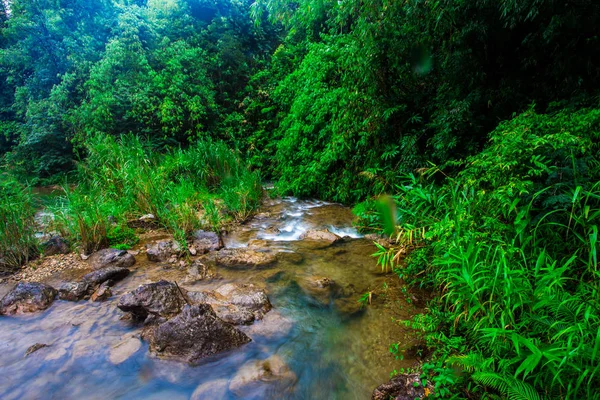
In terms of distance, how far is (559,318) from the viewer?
1856 mm

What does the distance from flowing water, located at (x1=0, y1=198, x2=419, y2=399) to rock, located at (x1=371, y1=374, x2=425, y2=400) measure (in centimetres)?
18

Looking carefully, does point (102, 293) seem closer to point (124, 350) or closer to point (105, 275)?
point (105, 275)

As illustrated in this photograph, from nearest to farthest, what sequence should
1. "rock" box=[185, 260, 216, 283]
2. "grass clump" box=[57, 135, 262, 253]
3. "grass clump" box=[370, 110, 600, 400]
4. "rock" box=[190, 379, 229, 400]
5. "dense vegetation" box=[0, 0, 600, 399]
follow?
"grass clump" box=[370, 110, 600, 400] → "dense vegetation" box=[0, 0, 600, 399] → "rock" box=[190, 379, 229, 400] → "rock" box=[185, 260, 216, 283] → "grass clump" box=[57, 135, 262, 253]

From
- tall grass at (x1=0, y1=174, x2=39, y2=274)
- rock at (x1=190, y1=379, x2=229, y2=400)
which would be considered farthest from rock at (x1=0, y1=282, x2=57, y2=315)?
rock at (x1=190, y1=379, x2=229, y2=400)

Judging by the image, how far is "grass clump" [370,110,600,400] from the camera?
5.40ft

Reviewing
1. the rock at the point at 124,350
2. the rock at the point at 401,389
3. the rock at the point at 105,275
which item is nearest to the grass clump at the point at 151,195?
the rock at the point at 105,275

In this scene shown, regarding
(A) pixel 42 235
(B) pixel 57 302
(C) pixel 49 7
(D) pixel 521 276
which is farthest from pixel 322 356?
(C) pixel 49 7

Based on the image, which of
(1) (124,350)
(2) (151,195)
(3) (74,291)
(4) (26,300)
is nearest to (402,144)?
(2) (151,195)

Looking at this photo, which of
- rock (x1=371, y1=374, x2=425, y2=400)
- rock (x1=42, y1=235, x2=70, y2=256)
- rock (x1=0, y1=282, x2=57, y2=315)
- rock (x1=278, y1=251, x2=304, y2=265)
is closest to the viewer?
rock (x1=371, y1=374, x2=425, y2=400)

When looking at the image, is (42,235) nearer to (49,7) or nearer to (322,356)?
(322,356)

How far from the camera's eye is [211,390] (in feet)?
7.20

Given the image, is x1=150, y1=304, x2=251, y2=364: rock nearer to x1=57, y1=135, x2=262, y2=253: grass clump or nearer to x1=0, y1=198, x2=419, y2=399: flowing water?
x1=0, y1=198, x2=419, y2=399: flowing water

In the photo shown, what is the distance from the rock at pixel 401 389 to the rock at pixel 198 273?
2.44 m

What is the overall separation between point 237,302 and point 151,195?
10.3ft
